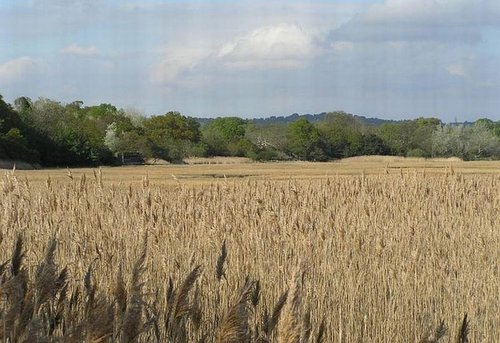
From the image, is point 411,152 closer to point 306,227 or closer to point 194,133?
point 194,133

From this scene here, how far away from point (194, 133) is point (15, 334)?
53905 mm

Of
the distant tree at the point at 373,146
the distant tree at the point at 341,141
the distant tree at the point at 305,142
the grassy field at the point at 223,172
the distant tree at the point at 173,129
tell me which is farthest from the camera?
the distant tree at the point at 173,129

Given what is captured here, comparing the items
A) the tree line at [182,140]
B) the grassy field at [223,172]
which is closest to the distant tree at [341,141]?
the tree line at [182,140]

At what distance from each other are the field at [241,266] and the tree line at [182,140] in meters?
28.4

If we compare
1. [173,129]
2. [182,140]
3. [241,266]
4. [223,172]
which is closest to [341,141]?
[182,140]

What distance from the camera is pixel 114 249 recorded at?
5797 mm

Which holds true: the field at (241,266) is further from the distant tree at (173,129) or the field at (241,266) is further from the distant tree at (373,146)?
the distant tree at (373,146)

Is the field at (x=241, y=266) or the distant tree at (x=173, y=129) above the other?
the distant tree at (x=173, y=129)

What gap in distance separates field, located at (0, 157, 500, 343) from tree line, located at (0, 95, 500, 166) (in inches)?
1119

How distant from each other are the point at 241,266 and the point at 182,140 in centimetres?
4453

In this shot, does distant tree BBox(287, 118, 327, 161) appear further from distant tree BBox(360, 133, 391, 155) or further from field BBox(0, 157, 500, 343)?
field BBox(0, 157, 500, 343)

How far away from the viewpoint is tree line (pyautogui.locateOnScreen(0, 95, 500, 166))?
130 feet

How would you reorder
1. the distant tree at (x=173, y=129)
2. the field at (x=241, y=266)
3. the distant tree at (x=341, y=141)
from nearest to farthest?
the field at (x=241, y=266), the distant tree at (x=341, y=141), the distant tree at (x=173, y=129)

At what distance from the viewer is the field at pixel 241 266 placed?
2.57m
